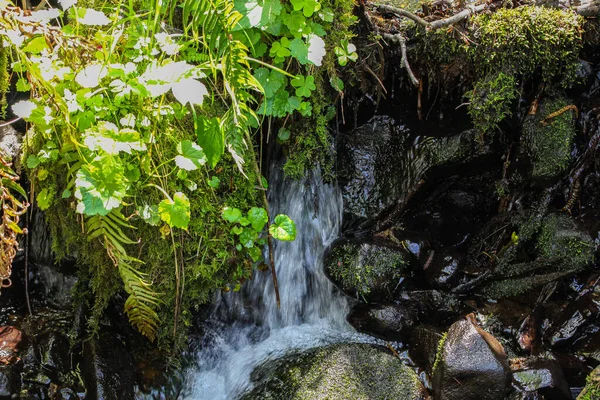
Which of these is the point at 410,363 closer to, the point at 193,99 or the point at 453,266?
the point at 453,266

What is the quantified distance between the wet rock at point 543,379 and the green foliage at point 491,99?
1726mm

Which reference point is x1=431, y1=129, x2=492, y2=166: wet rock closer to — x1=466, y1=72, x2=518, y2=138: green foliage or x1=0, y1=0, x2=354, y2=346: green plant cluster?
x1=466, y1=72, x2=518, y2=138: green foliage

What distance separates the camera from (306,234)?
12.4ft

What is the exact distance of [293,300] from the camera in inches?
148

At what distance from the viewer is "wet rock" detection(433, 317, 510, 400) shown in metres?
2.78

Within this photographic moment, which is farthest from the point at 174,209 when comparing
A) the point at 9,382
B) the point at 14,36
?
the point at 9,382

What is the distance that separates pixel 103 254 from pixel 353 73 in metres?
2.12

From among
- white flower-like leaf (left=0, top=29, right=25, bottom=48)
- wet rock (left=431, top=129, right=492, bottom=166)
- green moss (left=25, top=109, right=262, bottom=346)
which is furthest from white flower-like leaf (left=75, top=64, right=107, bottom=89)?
wet rock (left=431, top=129, right=492, bottom=166)

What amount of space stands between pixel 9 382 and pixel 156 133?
175 centimetres

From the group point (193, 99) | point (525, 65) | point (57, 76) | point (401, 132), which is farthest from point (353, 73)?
point (57, 76)

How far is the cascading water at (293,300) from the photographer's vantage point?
354 centimetres

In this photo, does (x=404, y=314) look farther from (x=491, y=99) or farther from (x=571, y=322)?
(x=491, y=99)

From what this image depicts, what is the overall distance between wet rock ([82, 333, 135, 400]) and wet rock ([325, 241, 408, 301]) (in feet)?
5.30

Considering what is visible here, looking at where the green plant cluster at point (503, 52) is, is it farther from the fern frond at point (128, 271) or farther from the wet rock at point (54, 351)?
the wet rock at point (54, 351)
